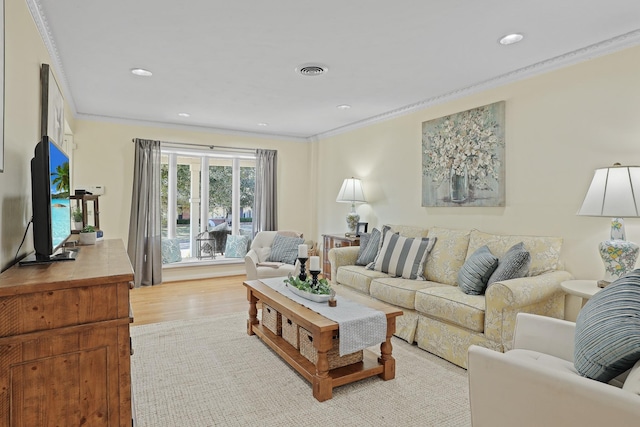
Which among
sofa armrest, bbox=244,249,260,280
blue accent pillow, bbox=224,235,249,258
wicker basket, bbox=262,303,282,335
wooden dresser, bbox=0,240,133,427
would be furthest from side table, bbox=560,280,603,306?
blue accent pillow, bbox=224,235,249,258

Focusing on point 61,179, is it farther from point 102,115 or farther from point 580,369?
point 102,115

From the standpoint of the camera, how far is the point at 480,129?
367cm

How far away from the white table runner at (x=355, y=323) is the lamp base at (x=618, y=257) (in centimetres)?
154

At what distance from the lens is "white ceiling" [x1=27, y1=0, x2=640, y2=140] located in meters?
2.25

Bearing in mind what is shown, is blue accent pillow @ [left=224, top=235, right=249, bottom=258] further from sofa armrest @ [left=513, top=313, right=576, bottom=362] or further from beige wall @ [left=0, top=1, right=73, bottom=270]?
sofa armrest @ [left=513, top=313, right=576, bottom=362]

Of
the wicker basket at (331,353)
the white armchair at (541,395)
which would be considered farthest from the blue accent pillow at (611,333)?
the wicker basket at (331,353)

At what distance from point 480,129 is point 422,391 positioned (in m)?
2.57

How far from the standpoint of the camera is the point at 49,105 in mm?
2613

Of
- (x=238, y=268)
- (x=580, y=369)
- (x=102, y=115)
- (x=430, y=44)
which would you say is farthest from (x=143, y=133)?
(x=580, y=369)

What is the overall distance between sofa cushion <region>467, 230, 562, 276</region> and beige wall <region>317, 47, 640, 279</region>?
14 centimetres

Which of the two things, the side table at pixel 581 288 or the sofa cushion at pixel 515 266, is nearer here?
the side table at pixel 581 288

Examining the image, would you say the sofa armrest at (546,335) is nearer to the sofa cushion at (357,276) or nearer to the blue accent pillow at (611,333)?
the blue accent pillow at (611,333)

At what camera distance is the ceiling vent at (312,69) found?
3.17 meters

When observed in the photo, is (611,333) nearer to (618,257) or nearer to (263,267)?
(618,257)
